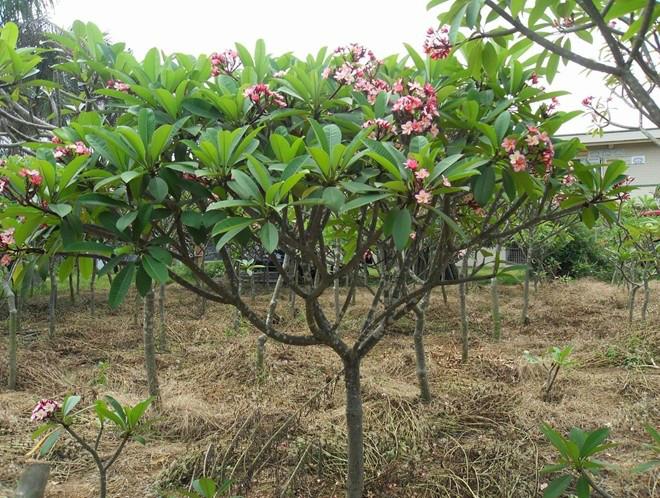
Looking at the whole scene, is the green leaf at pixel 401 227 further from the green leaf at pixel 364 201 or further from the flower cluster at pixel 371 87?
the flower cluster at pixel 371 87

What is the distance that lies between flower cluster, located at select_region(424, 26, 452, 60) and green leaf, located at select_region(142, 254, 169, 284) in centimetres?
106

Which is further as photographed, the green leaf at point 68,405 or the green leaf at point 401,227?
the green leaf at point 68,405

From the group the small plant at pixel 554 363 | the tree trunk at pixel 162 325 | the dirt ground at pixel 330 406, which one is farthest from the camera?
the tree trunk at pixel 162 325

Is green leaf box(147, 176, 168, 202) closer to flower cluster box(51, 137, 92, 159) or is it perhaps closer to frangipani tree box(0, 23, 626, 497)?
frangipani tree box(0, 23, 626, 497)

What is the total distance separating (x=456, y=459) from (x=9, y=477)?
8.58ft

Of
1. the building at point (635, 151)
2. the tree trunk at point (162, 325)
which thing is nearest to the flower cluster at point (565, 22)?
the tree trunk at point (162, 325)

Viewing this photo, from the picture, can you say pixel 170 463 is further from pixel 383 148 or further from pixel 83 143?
pixel 383 148

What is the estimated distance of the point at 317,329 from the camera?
2146 millimetres

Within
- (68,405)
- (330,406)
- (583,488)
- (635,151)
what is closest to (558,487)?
(583,488)

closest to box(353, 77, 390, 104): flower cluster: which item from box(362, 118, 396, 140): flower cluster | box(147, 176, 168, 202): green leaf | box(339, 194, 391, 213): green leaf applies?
box(362, 118, 396, 140): flower cluster

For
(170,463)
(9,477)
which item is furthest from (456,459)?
(9,477)

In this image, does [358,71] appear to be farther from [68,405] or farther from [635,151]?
[635,151]

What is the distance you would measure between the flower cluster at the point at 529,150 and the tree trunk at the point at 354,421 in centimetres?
105

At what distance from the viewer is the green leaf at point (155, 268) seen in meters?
1.48
